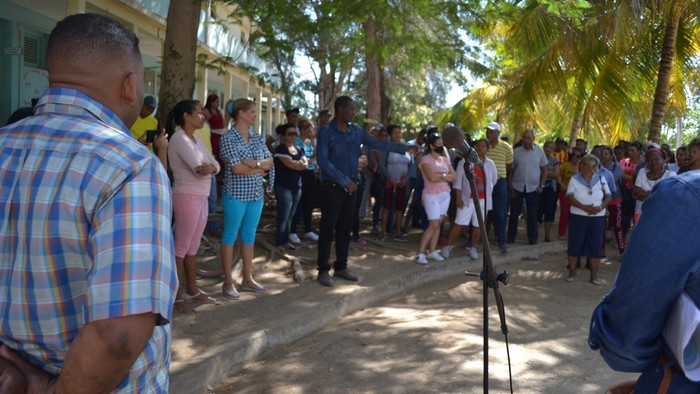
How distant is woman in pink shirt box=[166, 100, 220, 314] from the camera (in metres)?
6.16

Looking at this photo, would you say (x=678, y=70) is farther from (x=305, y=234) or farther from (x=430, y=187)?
(x=305, y=234)

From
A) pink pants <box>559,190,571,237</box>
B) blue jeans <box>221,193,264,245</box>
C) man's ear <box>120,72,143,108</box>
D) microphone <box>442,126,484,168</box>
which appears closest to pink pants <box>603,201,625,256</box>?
pink pants <box>559,190,571,237</box>

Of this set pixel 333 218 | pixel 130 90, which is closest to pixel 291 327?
pixel 333 218

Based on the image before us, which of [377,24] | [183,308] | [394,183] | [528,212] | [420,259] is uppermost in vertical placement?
[377,24]

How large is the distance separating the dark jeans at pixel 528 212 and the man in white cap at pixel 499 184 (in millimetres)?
853

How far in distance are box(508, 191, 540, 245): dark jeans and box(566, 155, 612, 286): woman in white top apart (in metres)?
2.48

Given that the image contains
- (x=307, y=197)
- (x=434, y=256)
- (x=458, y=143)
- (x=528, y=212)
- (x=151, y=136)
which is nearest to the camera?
(x=458, y=143)

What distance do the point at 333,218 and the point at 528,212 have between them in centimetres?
564

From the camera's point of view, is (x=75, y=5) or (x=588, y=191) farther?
(x=75, y=5)

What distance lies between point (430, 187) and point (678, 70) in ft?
37.2

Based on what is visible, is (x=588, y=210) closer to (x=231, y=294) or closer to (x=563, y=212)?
(x=563, y=212)

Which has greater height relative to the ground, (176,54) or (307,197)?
(176,54)

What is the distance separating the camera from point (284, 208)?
30.8 ft

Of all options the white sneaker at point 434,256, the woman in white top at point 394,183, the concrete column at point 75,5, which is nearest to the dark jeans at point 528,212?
the woman in white top at point 394,183
